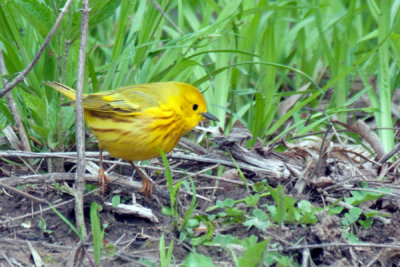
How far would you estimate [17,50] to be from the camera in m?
3.96

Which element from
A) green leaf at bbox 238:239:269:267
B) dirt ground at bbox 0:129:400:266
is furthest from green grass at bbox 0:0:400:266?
green leaf at bbox 238:239:269:267

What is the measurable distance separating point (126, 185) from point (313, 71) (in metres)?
2.05

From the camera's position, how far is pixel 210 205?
3465 mm

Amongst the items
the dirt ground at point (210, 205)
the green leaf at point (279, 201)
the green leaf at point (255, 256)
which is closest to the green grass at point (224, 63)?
the green leaf at point (279, 201)

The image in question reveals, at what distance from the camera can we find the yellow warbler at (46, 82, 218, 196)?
11.4 ft

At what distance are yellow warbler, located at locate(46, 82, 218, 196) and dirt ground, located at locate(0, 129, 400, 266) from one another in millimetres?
165

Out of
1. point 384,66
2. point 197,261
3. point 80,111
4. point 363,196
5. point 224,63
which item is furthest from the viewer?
point 224,63

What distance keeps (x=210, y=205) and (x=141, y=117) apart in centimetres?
59

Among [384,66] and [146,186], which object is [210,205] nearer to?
[146,186]

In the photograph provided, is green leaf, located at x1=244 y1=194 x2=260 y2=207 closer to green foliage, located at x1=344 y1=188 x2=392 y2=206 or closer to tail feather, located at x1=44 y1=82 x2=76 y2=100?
green foliage, located at x1=344 y1=188 x2=392 y2=206

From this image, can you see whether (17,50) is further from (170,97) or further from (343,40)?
(343,40)

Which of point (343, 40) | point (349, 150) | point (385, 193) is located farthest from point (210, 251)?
point (343, 40)

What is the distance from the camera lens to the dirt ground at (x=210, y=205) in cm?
290

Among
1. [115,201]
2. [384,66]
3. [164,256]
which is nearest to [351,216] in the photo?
[164,256]
